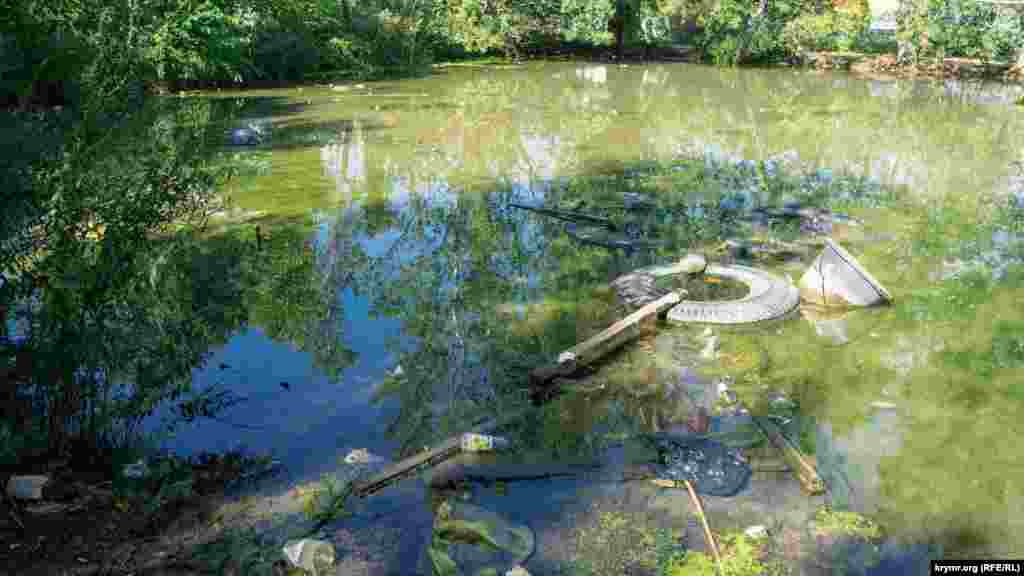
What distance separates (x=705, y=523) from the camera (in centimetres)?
338

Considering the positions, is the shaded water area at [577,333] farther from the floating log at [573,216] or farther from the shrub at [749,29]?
the shrub at [749,29]

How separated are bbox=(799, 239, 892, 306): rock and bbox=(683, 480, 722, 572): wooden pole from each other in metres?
2.81

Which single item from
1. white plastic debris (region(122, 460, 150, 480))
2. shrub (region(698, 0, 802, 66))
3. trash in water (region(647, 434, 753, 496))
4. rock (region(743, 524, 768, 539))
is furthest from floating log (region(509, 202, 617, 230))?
shrub (region(698, 0, 802, 66))

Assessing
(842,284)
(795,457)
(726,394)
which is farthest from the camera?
(842,284)

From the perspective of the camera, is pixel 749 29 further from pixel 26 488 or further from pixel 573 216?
pixel 26 488

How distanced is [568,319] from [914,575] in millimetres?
2868

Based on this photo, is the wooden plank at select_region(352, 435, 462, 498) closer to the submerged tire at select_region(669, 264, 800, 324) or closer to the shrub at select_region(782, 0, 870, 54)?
the submerged tire at select_region(669, 264, 800, 324)

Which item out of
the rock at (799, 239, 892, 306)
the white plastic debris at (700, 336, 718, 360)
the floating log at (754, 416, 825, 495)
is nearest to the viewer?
the floating log at (754, 416, 825, 495)

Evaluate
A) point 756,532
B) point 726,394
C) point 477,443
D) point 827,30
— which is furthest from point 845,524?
point 827,30

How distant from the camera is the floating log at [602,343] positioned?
4.58 metres

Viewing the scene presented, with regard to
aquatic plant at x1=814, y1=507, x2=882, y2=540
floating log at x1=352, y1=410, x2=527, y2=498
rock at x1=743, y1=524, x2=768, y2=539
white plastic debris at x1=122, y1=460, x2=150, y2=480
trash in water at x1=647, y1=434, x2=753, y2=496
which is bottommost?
aquatic plant at x1=814, y1=507, x2=882, y2=540

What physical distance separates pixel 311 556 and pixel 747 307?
3717 millimetres

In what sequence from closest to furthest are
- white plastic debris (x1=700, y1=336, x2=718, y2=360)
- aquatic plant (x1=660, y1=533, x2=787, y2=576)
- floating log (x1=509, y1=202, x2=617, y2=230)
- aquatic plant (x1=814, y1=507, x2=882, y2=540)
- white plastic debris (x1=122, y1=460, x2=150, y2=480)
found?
1. aquatic plant (x1=660, y1=533, x2=787, y2=576)
2. aquatic plant (x1=814, y1=507, x2=882, y2=540)
3. white plastic debris (x1=122, y1=460, x2=150, y2=480)
4. white plastic debris (x1=700, y1=336, x2=718, y2=360)
5. floating log (x1=509, y1=202, x2=617, y2=230)

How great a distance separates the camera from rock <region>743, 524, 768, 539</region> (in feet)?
10.9
